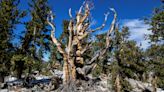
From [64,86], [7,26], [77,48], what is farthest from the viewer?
[7,26]

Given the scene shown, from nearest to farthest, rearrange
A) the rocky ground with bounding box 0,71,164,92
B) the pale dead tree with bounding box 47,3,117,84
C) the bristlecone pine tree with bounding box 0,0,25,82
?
1. the rocky ground with bounding box 0,71,164,92
2. the pale dead tree with bounding box 47,3,117,84
3. the bristlecone pine tree with bounding box 0,0,25,82

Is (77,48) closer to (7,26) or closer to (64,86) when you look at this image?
(64,86)

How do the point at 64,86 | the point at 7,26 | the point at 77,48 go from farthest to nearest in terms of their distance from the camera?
the point at 7,26, the point at 77,48, the point at 64,86

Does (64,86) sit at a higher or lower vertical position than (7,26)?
lower

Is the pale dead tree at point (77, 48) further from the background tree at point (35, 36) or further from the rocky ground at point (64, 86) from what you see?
the background tree at point (35, 36)

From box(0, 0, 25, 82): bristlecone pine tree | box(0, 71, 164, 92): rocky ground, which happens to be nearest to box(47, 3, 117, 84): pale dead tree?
box(0, 71, 164, 92): rocky ground

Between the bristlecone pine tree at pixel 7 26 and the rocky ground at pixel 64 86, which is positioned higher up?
the bristlecone pine tree at pixel 7 26

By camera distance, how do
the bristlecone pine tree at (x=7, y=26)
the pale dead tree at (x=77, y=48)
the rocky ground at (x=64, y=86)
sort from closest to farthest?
the rocky ground at (x=64, y=86) → the pale dead tree at (x=77, y=48) → the bristlecone pine tree at (x=7, y=26)

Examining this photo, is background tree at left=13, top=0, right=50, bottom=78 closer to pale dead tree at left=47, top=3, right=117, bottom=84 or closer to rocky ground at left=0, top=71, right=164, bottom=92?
rocky ground at left=0, top=71, right=164, bottom=92

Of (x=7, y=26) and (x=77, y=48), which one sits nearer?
(x=77, y=48)

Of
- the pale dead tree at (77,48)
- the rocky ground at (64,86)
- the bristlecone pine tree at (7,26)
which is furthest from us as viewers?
the bristlecone pine tree at (7,26)

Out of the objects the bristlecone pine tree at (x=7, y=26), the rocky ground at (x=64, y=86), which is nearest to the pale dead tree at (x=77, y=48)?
the rocky ground at (x=64, y=86)

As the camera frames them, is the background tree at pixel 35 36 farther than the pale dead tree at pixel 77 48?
Yes

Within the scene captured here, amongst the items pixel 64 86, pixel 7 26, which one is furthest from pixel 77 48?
pixel 7 26
